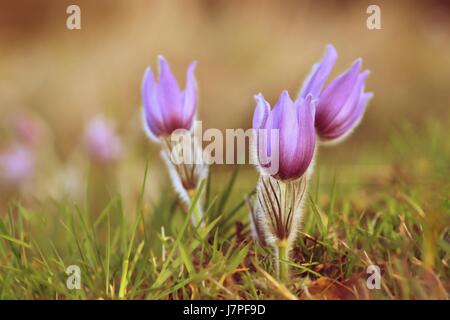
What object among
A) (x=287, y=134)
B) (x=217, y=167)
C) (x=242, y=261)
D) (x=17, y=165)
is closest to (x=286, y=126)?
(x=287, y=134)

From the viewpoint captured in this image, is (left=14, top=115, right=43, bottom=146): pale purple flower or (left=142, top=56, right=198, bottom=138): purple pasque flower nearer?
(left=142, top=56, right=198, bottom=138): purple pasque flower

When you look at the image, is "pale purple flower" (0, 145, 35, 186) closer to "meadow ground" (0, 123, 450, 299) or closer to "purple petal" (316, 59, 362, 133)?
"meadow ground" (0, 123, 450, 299)

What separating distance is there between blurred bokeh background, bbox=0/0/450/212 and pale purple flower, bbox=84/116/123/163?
623 millimetres

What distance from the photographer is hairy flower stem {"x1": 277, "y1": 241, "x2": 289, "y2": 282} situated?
0.84m

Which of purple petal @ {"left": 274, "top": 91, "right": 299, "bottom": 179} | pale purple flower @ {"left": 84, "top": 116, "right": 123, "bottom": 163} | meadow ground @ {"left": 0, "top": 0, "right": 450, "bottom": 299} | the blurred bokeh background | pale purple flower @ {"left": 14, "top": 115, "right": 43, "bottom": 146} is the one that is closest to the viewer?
purple petal @ {"left": 274, "top": 91, "right": 299, "bottom": 179}

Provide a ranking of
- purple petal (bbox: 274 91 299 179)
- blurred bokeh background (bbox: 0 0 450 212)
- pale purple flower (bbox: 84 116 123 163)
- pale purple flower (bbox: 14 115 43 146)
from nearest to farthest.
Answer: purple petal (bbox: 274 91 299 179) < pale purple flower (bbox: 14 115 43 146) < pale purple flower (bbox: 84 116 123 163) < blurred bokeh background (bbox: 0 0 450 212)

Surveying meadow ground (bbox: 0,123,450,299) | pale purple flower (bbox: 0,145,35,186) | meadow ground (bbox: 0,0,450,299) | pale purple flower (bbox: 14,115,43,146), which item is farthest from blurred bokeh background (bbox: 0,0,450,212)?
meadow ground (bbox: 0,123,450,299)

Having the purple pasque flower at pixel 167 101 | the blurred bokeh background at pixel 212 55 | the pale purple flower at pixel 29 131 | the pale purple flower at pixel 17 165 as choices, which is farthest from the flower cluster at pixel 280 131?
the blurred bokeh background at pixel 212 55

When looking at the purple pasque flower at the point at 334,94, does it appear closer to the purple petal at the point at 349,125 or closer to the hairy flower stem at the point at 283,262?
the purple petal at the point at 349,125

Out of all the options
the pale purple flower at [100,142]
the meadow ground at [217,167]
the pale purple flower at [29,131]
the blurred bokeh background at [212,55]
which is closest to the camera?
the meadow ground at [217,167]

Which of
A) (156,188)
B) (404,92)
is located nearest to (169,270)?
(156,188)

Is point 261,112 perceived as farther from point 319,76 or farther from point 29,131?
point 29,131

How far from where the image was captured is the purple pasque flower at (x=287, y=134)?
777 mm

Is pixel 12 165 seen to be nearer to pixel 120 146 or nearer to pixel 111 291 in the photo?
pixel 120 146
